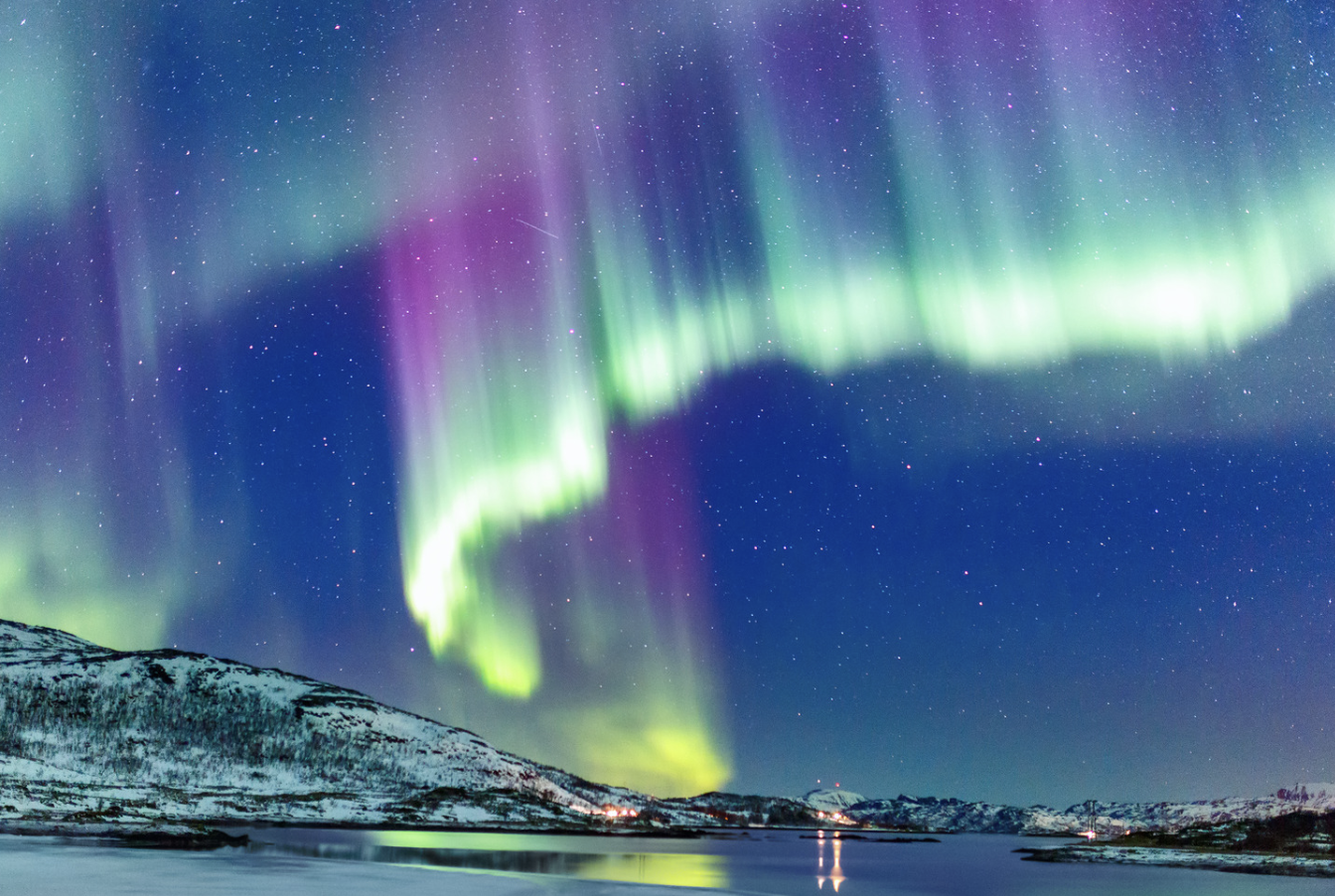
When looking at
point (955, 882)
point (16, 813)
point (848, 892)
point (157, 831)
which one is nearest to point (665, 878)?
point (848, 892)

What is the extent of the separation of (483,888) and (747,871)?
2204 inches

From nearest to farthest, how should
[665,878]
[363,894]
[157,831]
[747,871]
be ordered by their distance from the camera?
[363,894] → [665,878] → [747,871] → [157,831]

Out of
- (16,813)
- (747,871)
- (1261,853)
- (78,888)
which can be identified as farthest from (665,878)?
(16,813)

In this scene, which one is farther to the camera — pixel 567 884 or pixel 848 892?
pixel 848 892

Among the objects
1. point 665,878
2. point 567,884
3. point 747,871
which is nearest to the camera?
point 567,884

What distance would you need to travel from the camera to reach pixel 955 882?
10275 cm

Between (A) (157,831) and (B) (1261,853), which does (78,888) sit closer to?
(A) (157,831)

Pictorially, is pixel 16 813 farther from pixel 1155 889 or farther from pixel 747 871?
pixel 1155 889

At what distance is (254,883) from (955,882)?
71285 mm

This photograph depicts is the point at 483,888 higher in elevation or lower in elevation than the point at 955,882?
higher

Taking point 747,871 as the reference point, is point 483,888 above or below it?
above

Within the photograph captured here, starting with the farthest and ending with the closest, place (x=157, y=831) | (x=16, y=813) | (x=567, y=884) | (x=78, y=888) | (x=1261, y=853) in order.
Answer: (x=16, y=813) → (x=1261, y=853) → (x=157, y=831) → (x=567, y=884) → (x=78, y=888)

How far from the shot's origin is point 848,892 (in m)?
80.4

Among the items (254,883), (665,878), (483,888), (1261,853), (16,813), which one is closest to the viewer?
(254,883)
